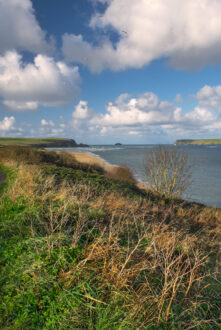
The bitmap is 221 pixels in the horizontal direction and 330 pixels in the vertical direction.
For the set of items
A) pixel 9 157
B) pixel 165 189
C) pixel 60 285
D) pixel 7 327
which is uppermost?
pixel 9 157

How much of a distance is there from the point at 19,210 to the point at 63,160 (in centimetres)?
2509

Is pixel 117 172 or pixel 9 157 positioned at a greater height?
pixel 9 157

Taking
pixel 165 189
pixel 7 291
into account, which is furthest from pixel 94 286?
pixel 165 189

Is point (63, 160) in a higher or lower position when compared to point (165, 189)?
higher

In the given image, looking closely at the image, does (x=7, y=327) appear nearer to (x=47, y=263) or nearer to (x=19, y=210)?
(x=47, y=263)

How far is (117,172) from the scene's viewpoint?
35438 mm

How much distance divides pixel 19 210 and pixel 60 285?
357 cm

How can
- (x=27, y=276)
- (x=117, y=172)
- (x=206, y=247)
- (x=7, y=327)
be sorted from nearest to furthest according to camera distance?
(x=7, y=327)
(x=27, y=276)
(x=206, y=247)
(x=117, y=172)

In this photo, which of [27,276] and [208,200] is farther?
[208,200]

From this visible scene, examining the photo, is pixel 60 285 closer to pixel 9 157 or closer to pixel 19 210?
pixel 19 210

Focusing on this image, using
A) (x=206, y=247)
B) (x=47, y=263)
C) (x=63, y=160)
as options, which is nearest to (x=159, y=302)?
(x=47, y=263)

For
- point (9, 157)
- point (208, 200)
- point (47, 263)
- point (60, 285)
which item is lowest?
point (208, 200)

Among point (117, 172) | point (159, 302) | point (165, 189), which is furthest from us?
point (117, 172)

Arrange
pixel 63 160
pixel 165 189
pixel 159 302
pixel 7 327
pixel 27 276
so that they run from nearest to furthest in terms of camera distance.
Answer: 1. pixel 7 327
2. pixel 159 302
3. pixel 27 276
4. pixel 165 189
5. pixel 63 160
